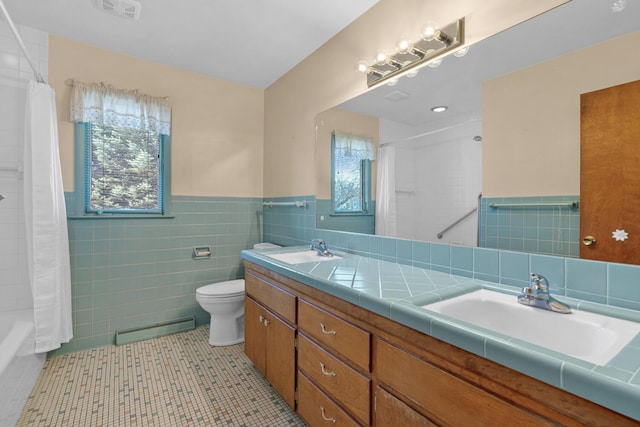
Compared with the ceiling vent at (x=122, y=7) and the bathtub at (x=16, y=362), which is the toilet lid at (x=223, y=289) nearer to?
the bathtub at (x=16, y=362)

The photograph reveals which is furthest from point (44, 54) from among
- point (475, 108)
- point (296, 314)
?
point (475, 108)

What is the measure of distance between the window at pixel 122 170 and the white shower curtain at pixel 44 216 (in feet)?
1.10

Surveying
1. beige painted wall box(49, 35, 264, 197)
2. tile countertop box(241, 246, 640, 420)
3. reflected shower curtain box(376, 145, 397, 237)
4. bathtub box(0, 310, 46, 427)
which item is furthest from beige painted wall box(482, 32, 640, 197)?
bathtub box(0, 310, 46, 427)

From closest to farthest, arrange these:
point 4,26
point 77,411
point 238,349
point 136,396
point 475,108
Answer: point 475,108, point 77,411, point 136,396, point 4,26, point 238,349

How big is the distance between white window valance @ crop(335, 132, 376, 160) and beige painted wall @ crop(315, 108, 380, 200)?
1.1 inches

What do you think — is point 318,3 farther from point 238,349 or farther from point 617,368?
point 238,349

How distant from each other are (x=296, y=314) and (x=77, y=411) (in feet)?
4.64

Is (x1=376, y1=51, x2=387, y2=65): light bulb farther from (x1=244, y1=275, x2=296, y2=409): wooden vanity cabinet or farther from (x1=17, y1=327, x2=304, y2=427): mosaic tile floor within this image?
(x1=17, y1=327, x2=304, y2=427): mosaic tile floor

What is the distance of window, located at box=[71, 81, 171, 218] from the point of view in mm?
2398

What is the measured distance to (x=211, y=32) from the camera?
7.43ft

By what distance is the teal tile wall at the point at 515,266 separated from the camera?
3.26 feet

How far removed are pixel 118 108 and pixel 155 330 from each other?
1.92 metres

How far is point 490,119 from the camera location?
1365mm

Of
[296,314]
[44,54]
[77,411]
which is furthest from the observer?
[44,54]
